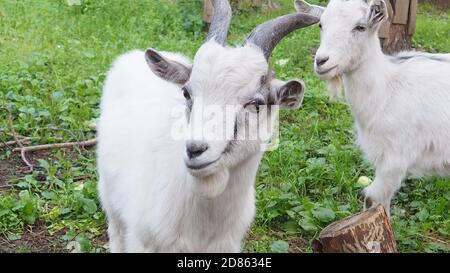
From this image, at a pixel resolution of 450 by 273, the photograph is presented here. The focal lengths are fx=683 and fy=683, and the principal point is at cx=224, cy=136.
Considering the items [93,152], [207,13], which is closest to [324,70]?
[93,152]

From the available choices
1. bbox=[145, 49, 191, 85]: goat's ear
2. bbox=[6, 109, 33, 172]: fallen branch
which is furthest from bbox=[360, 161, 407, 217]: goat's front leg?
bbox=[6, 109, 33, 172]: fallen branch

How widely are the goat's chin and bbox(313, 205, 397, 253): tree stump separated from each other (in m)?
0.96

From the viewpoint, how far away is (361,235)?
148 inches

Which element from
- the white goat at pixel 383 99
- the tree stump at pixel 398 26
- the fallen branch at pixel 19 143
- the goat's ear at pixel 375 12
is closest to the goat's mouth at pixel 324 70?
the white goat at pixel 383 99

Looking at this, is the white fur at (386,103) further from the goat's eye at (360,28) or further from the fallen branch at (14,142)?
the fallen branch at (14,142)

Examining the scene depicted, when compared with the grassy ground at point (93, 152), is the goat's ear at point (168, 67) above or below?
above

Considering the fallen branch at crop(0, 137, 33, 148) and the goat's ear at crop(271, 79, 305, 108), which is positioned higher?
the goat's ear at crop(271, 79, 305, 108)

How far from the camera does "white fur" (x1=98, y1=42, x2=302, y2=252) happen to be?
9.99ft

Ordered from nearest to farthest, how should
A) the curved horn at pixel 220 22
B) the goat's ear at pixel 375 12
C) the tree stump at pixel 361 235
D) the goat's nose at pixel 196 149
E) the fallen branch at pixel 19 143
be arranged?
the goat's nose at pixel 196 149 < the curved horn at pixel 220 22 < the tree stump at pixel 361 235 < the goat's ear at pixel 375 12 < the fallen branch at pixel 19 143

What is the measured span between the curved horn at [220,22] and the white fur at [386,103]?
168 centimetres

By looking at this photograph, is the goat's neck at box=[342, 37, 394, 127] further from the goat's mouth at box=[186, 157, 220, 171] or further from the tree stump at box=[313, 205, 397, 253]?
the goat's mouth at box=[186, 157, 220, 171]

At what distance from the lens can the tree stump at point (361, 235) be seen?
3.75 metres

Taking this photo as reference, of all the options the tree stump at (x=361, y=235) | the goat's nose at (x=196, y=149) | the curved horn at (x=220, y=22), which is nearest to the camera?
the goat's nose at (x=196, y=149)
